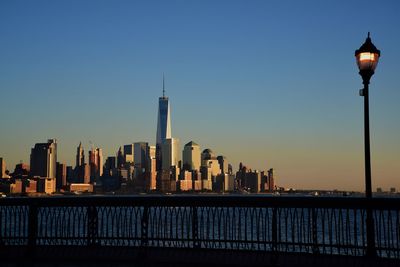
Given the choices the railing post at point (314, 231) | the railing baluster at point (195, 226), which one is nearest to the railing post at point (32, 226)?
the railing baluster at point (195, 226)

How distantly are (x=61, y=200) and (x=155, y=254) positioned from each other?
3450 mm

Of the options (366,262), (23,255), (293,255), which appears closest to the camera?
(366,262)

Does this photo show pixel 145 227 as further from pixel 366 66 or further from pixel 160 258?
pixel 366 66

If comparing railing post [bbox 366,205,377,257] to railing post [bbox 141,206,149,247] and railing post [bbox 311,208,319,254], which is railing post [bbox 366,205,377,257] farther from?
railing post [bbox 141,206,149,247]

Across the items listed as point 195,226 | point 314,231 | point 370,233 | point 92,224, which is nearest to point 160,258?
point 195,226

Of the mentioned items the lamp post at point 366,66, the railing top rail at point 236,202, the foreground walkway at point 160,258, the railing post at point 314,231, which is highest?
the lamp post at point 366,66

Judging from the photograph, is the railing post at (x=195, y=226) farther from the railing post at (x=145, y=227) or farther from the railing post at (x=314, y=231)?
the railing post at (x=314, y=231)

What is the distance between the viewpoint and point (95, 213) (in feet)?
58.9

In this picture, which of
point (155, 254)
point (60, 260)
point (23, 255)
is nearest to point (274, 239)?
point (155, 254)

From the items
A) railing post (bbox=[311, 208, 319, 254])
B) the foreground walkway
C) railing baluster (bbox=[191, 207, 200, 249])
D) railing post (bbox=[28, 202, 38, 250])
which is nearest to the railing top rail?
railing post (bbox=[28, 202, 38, 250])

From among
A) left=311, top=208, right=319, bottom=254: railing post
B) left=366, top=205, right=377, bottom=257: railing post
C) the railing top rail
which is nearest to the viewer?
left=366, top=205, right=377, bottom=257: railing post

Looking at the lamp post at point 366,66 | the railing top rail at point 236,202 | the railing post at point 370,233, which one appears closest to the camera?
the railing post at point 370,233

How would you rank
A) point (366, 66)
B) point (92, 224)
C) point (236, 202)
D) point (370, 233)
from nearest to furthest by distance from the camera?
point (370, 233) → point (366, 66) → point (236, 202) → point (92, 224)

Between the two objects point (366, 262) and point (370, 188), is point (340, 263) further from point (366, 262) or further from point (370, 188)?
point (370, 188)
